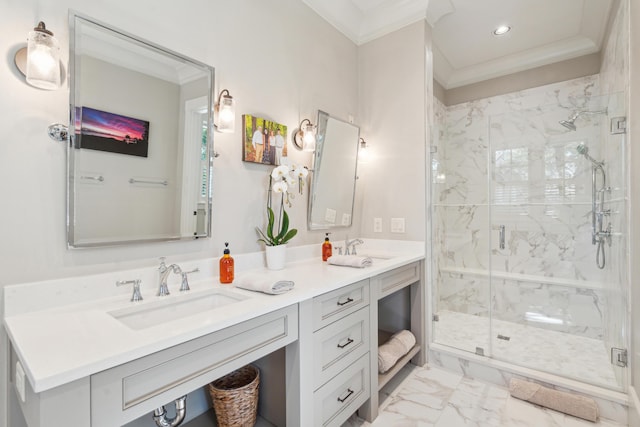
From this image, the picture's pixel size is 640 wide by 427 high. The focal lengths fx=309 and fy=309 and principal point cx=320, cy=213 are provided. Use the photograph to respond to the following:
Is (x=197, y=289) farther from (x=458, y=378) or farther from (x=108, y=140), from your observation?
(x=458, y=378)

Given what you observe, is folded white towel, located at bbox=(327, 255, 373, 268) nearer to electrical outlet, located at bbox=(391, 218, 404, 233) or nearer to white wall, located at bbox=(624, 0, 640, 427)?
electrical outlet, located at bbox=(391, 218, 404, 233)

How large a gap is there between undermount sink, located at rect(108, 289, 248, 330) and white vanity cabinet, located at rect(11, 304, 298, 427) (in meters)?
0.23

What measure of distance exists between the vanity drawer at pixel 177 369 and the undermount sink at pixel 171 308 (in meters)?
0.20

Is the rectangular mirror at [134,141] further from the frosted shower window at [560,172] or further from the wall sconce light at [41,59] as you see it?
the frosted shower window at [560,172]

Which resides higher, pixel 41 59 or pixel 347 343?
pixel 41 59

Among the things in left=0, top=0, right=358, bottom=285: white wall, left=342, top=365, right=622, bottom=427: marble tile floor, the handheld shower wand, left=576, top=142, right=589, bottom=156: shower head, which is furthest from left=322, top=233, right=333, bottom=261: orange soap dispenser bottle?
left=576, top=142, right=589, bottom=156: shower head

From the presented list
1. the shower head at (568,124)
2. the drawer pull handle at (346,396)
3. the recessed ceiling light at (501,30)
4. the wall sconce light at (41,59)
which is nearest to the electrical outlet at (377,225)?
the drawer pull handle at (346,396)

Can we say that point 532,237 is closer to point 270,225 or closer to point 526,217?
point 526,217

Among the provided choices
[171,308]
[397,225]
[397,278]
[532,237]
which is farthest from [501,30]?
→ [171,308]

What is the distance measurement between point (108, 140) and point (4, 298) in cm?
64

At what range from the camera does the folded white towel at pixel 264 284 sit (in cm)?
124

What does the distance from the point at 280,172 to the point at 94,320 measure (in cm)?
112

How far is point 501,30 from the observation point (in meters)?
2.63

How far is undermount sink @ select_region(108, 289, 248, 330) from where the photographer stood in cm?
110
